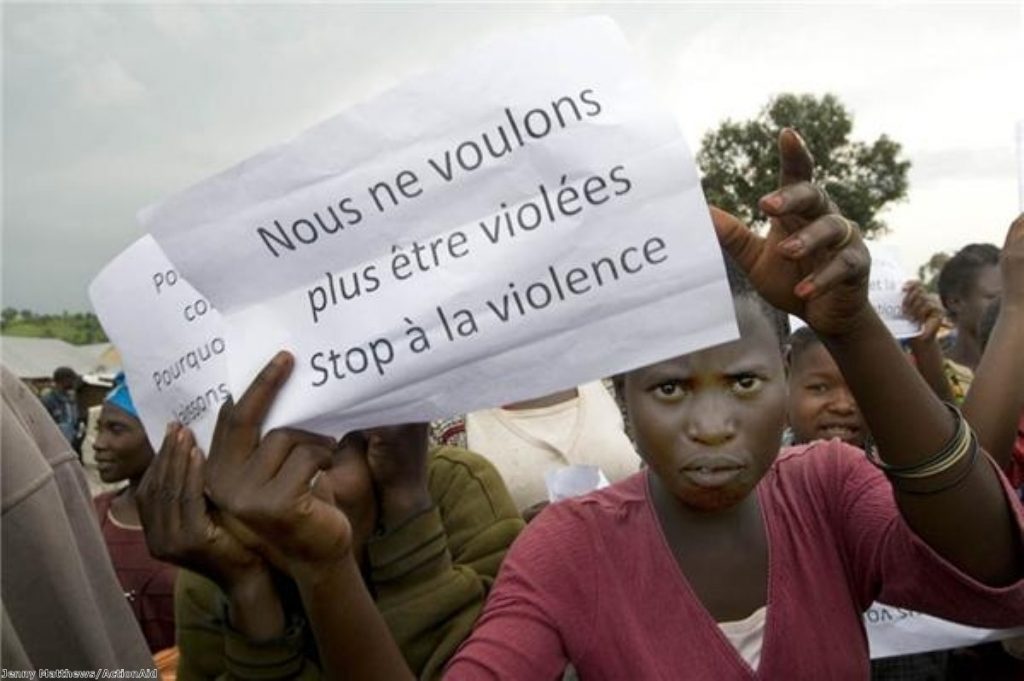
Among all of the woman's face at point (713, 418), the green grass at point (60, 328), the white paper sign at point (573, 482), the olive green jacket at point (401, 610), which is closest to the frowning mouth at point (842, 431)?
the white paper sign at point (573, 482)

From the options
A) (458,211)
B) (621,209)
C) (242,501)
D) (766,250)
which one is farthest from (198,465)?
(766,250)

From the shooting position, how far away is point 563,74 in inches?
46.9

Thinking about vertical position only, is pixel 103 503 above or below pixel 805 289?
below

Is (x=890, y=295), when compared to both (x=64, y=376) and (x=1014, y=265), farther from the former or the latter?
(x=64, y=376)

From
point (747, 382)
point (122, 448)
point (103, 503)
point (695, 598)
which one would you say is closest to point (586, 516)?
point (695, 598)

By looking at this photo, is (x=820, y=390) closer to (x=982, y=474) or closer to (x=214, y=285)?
(x=982, y=474)

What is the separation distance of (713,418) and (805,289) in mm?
298

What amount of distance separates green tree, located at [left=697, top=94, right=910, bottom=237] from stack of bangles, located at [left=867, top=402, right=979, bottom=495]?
27.4 m

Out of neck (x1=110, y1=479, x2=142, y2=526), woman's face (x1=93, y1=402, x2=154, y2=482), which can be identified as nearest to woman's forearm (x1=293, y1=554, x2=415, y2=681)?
neck (x1=110, y1=479, x2=142, y2=526)

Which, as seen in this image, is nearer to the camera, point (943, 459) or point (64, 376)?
point (943, 459)

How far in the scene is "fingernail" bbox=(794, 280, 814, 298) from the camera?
4.06 feet

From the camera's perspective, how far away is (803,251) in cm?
120

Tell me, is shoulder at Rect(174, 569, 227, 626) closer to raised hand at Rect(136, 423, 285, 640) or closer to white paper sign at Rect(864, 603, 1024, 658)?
raised hand at Rect(136, 423, 285, 640)

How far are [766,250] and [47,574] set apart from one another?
→ 106cm
